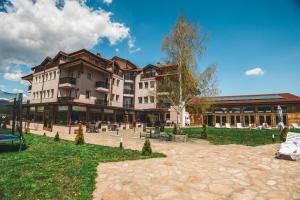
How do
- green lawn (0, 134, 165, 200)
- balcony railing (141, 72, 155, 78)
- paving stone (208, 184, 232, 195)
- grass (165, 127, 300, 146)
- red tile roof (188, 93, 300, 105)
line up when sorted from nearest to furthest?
green lawn (0, 134, 165, 200) < paving stone (208, 184, 232, 195) < grass (165, 127, 300, 146) < red tile roof (188, 93, 300, 105) < balcony railing (141, 72, 155, 78)

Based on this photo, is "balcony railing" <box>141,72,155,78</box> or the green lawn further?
"balcony railing" <box>141,72,155,78</box>

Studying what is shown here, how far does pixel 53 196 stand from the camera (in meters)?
5.38

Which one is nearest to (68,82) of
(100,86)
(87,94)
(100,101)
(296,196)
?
(87,94)

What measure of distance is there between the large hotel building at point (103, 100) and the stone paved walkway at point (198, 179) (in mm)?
10992

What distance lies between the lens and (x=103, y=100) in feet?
115

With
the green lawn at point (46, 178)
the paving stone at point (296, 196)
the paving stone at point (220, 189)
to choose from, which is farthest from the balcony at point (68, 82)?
the paving stone at point (296, 196)

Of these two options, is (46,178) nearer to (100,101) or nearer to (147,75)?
(100,101)

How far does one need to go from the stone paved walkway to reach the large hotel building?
11.0 m

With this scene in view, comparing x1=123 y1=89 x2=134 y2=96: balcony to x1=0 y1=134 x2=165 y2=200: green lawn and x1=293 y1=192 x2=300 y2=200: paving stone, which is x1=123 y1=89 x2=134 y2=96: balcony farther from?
x1=293 y1=192 x2=300 y2=200: paving stone

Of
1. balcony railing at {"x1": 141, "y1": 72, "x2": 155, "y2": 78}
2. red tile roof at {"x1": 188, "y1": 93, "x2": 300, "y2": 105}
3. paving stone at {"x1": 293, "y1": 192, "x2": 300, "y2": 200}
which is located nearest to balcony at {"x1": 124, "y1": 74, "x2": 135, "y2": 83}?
balcony railing at {"x1": 141, "y1": 72, "x2": 155, "y2": 78}

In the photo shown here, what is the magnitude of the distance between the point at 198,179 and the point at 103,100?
99.5 ft

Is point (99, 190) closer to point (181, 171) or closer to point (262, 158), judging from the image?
point (181, 171)

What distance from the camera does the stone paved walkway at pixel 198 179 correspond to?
5.54 meters

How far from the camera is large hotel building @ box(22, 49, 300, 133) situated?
28683 millimetres
